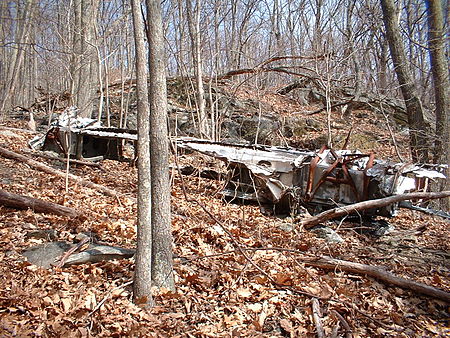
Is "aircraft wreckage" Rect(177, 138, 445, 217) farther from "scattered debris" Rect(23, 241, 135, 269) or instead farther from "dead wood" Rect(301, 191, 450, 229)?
"scattered debris" Rect(23, 241, 135, 269)

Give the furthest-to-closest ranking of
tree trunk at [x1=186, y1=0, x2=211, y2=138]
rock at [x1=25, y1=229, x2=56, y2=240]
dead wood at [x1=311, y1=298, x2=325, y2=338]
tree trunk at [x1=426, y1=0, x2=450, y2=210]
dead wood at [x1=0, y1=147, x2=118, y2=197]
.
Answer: tree trunk at [x1=186, y1=0, x2=211, y2=138] → tree trunk at [x1=426, y1=0, x2=450, y2=210] → dead wood at [x1=0, y1=147, x2=118, y2=197] → rock at [x1=25, y1=229, x2=56, y2=240] → dead wood at [x1=311, y1=298, x2=325, y2=338]

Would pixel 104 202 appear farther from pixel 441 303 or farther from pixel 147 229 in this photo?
pixel 441 303

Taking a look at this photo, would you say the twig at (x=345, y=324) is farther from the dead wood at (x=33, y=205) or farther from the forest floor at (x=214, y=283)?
the dead wood at (x=33, y=205)

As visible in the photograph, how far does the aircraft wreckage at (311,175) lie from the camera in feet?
21.0

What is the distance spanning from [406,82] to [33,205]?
8.47 meters

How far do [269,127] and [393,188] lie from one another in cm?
877

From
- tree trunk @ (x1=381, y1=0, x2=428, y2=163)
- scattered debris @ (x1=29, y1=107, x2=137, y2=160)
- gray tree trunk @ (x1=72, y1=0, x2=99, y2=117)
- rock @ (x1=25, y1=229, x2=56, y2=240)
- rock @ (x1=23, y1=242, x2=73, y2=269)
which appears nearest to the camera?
rock @ (x1=23, y1=242, x2=73, y2=269)

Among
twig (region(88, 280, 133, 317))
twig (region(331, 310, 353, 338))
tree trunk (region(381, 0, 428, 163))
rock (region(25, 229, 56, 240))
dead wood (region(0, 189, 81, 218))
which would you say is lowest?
twig (region(331, 310, 353, 338))

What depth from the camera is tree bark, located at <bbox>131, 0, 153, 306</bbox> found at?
331cm

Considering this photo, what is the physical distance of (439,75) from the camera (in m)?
7.93

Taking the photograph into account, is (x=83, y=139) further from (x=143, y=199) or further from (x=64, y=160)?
(x=143, y=199)

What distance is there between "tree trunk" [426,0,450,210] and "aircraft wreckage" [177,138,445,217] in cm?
114

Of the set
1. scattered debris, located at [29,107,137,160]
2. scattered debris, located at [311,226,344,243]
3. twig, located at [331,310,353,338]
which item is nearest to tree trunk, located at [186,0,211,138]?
scattered debris, located at [29,107,137,160]

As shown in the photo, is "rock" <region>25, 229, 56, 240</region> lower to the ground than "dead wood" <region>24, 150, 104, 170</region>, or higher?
lower
